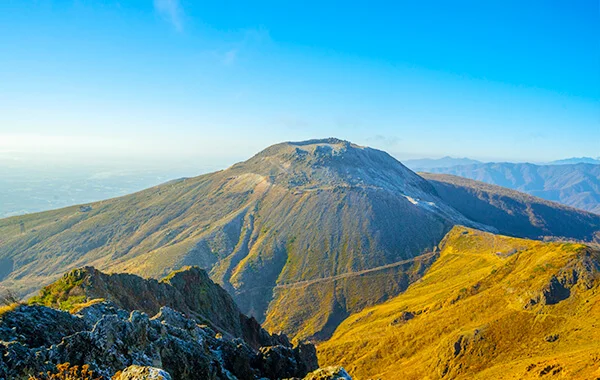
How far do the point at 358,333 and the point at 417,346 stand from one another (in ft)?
105

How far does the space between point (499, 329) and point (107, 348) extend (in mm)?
78698

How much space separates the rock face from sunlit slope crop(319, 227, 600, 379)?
47874 mm

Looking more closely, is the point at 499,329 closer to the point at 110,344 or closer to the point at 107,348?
the point at 110,344

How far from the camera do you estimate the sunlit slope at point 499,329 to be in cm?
6222

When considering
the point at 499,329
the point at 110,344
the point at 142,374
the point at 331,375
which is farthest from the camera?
the point at 499,329

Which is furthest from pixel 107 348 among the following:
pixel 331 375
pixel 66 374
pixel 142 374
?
pixel 331 375

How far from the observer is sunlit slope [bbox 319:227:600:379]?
62.2m

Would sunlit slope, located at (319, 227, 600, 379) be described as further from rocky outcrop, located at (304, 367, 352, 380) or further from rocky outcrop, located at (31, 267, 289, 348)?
rocky outcrop, located at (304, 367, 352, 380)

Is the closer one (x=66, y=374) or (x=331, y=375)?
(x=66, y=374)

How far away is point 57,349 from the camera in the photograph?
59.4ft

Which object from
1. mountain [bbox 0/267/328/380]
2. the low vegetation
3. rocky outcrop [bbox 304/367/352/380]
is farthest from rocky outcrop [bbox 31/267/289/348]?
rocky outcrop [bbox 304/367/352/380]

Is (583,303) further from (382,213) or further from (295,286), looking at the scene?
(382,213)

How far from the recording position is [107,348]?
18609mm

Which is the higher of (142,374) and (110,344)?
(142,374)
